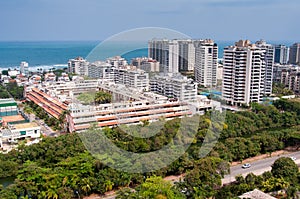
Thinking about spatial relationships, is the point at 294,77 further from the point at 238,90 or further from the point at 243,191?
the point at 243,191

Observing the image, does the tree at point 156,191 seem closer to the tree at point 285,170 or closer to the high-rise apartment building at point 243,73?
the tree at point 285,170

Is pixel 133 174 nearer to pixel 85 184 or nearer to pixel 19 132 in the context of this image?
pixel 85 184

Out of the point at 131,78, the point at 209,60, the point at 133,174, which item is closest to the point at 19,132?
the point at 131,78

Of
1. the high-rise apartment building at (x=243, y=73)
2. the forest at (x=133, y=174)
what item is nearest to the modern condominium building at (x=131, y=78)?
the forest at (x=133, y=174)

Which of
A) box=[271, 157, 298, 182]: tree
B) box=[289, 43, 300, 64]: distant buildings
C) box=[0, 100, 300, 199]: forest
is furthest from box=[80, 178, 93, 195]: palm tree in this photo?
box=[289, 43, 300, 64]: distant buildings

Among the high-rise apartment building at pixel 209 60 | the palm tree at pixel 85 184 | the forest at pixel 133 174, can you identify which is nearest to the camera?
the forest at pixel 133 174

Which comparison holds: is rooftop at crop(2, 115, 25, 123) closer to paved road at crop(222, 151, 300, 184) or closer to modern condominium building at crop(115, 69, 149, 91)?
modern condominium building at crop(115, 69, 149, 91)

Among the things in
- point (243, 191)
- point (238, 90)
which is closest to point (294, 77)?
point (238, 90)
